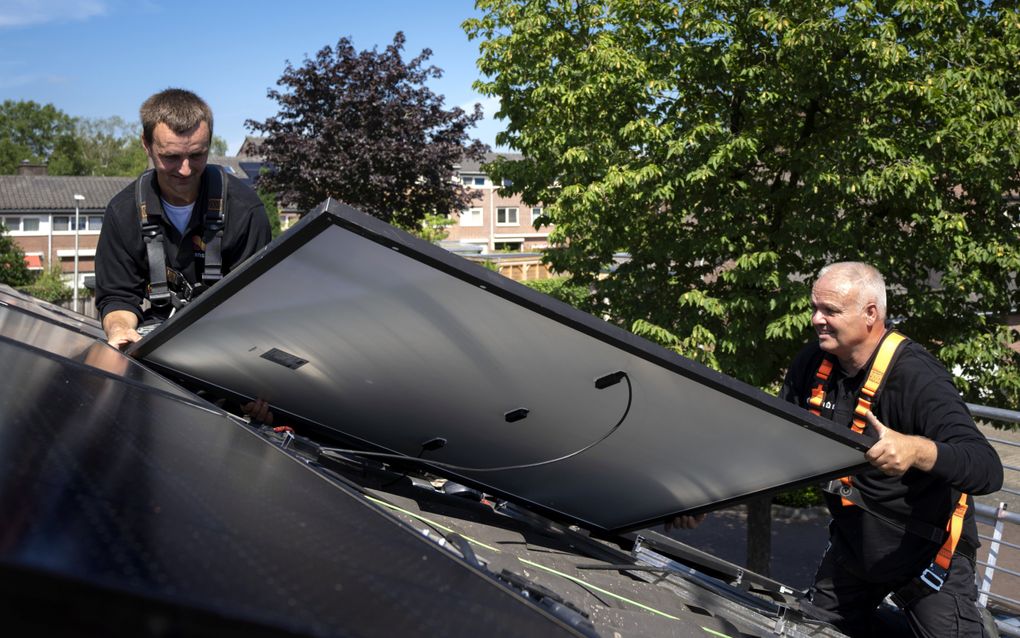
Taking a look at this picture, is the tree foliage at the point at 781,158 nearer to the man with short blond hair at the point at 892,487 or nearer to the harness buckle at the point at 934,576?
the man with short blond hair at the point at 892,487

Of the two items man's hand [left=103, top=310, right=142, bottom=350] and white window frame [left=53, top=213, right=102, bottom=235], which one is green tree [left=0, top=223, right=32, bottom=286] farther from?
man's hand [left=103, top=310, right=142, bottom=350]

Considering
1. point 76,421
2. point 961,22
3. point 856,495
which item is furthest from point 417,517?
point 961,22

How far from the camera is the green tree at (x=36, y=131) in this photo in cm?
8575

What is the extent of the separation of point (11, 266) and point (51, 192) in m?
20.3

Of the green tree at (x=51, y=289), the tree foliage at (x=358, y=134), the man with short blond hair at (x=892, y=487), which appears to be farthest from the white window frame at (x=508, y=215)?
the man with short blond hair at (x=892, y=487)

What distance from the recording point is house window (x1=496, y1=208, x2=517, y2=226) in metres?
62.7

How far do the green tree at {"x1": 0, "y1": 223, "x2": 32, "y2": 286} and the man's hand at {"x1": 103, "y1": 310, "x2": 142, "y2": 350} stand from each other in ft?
123

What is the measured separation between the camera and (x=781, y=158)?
7629 millimetres

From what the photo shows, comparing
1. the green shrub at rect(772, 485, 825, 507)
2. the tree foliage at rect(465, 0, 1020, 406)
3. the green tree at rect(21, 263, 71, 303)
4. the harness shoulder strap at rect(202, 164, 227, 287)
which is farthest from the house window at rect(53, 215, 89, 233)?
the harness shoulder strap at rect(202, 164, 227, 287)

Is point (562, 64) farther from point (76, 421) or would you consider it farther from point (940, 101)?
point (76, 421)

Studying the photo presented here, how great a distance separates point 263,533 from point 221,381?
1.67 meters

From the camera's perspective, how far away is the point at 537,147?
831 centimetres

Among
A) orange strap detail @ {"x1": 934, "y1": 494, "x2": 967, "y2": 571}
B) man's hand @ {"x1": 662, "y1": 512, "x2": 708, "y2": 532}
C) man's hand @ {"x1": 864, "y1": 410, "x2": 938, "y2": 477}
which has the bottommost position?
orange strap detail @ {"x1": 934, "y1": 494, "x2": 967, "y2": 571}

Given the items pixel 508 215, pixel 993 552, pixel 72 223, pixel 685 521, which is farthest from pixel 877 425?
pixel 508 215
